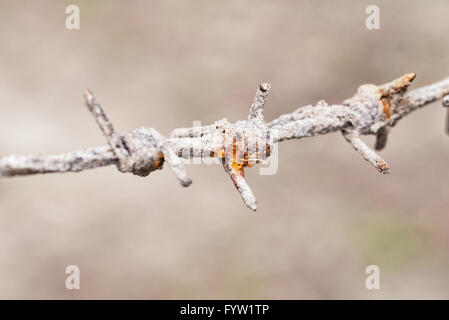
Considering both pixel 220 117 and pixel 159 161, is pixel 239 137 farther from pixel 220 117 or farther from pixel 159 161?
pixel 220 117

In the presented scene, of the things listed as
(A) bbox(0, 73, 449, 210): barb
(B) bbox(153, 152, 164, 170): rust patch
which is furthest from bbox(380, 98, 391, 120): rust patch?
(B) bbox(153, 152, 164, 170): rust patch

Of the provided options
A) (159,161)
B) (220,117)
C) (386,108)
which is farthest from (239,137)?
(220,117)

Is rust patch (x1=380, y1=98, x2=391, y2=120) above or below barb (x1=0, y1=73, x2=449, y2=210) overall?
above

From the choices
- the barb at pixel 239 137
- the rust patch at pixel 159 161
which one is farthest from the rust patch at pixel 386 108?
the rust patch at pixel 159 161

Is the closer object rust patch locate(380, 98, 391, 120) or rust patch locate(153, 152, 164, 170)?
rust patch locate(153, 152, 164, 170)

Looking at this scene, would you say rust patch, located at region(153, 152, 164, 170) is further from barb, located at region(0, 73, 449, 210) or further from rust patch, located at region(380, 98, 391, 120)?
rust patch, located at region(380, 98, 391, 120)

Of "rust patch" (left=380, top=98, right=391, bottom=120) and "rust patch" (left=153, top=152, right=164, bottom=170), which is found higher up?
"rust patch" (left=380, top=98, right=391, bottom=120)

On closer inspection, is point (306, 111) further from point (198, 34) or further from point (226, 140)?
point (198, 34)

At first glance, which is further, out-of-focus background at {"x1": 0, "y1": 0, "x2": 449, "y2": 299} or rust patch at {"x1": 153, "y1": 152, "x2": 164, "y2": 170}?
out-of-focus background at {"x1": 0, "y1": 0, "x2": 449, "y2": 299}

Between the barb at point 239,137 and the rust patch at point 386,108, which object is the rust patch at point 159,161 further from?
the rust patch at point 386,108

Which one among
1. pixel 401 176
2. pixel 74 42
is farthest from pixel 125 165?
pixel 74 42
